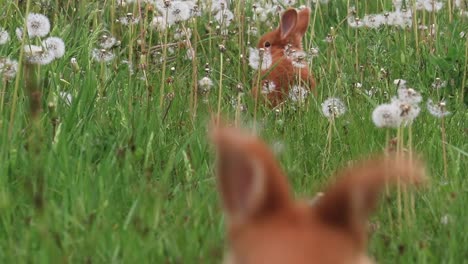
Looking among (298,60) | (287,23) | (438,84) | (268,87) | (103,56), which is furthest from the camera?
(287,23)

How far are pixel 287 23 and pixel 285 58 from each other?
0.30m

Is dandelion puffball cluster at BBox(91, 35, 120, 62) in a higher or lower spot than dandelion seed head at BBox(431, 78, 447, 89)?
higher

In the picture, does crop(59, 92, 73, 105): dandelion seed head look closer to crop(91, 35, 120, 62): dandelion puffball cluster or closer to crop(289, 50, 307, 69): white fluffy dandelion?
crop(91, 35, 120, 62): dandelion puffball cluster

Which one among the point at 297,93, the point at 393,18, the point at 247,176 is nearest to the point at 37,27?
the point at 297,93

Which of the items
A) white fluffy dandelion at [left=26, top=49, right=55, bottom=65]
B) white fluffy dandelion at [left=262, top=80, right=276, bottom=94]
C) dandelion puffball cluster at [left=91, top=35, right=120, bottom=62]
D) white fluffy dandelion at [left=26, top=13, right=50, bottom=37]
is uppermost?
white fluffy dandelion at [left=26, top=13, right=50, bottom=37]

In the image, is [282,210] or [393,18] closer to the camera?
[282,210]

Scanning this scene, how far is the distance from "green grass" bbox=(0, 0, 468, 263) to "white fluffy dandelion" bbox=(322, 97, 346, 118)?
7 centimetres

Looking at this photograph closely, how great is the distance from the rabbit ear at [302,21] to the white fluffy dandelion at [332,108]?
4.75 ft

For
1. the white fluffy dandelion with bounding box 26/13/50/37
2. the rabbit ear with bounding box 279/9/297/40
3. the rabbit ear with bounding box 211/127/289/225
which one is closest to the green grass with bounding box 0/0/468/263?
the white fluffy dandelion with bounding box 26/13/50/37

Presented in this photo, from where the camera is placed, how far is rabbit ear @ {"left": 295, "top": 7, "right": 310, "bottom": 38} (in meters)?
5.48

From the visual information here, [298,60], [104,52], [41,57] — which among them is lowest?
[298,60]

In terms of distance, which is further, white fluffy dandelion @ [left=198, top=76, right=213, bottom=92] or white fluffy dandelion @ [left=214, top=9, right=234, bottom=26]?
white fluffy dandelion @ [left=214, top=9, right=234, bottom=26]

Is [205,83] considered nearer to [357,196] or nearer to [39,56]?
[39,56]

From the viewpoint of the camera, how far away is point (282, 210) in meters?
1.55
